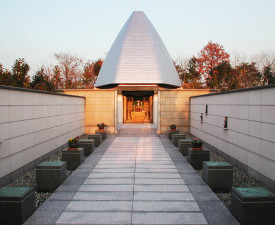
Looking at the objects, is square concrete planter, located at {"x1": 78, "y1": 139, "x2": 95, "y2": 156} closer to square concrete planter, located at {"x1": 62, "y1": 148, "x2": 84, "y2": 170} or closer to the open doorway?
square concrete planter, located at {"x1": 62, "y1": 148, "x2": 84, "y2": 170}

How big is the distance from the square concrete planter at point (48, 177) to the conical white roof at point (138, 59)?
20.1 metres

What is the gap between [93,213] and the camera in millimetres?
4469

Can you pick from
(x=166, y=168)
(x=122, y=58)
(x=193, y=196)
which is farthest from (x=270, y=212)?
(x=122, y=58)

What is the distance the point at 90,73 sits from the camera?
49.8 metres

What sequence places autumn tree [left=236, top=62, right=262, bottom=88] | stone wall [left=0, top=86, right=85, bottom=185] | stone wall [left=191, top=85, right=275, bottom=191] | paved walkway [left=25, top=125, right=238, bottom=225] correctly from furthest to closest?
autumn tree [left=236, top=62, right=262, bottom=88] < stone wall [left=0, top=86, right=85, bottom=185] < stone wall [left=191, top=85, right=275, bottom=191] < paved walkway [left=25, top=125, right=238, bottom=225]

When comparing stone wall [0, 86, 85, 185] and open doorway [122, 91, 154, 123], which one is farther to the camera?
open doorway [122, 91, 154, 123]

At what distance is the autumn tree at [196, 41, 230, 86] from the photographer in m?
47.8

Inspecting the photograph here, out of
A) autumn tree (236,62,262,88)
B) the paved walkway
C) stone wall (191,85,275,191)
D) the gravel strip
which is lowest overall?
the gravel strip

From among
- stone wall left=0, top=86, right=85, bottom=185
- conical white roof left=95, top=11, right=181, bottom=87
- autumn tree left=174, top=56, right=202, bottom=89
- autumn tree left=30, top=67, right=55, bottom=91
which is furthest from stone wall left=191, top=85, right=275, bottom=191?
autumn tree left=174, top=56, right=202, bottom=89

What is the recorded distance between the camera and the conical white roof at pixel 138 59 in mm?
25969

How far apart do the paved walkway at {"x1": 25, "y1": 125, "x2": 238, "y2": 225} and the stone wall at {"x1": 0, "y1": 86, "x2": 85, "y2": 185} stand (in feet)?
5.82

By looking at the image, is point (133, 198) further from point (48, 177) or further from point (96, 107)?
point (96, 107)

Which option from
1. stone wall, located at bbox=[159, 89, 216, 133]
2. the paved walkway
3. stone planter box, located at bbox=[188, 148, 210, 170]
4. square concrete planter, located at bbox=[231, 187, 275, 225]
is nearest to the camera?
square concrete planter, located at bbox=[231, 187, 275, 225]

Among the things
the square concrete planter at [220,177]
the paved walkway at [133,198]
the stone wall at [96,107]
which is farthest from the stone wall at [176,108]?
the square concrete planter at [220,177]
